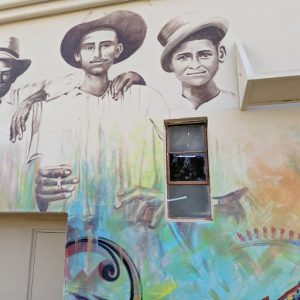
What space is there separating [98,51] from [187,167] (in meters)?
1.72

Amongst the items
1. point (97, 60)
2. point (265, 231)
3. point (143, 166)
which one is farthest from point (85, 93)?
point (265, 231)

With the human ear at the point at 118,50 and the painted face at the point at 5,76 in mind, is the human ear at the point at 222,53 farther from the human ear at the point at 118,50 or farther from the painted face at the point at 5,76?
the painted face at the point at 5,76

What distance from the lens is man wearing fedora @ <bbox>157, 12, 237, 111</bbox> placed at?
3.26m

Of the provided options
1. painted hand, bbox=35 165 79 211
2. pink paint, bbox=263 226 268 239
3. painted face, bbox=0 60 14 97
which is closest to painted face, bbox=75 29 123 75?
painted face, bbox=0 60 14 97

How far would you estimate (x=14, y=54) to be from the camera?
3.91 meters

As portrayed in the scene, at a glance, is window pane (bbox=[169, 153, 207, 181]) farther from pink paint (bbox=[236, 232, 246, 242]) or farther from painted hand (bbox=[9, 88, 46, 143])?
painted hand (bbox=[9, 88, 46, 143])

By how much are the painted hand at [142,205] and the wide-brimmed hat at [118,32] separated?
1.54 metres

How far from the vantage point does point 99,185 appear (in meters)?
3.26

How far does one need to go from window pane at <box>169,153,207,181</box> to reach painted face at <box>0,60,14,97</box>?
2215 millimetres

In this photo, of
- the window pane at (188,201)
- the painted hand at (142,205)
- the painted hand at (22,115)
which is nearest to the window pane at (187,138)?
the window pane at (188,201)

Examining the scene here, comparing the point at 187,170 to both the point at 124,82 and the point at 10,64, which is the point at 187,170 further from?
the point at 10,64

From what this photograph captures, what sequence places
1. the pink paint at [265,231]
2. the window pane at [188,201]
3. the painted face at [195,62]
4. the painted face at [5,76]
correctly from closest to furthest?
the pink paint at [265,231] → the window pane at [188,201] → the painted face at [195,62] → the painted face at [5,76]

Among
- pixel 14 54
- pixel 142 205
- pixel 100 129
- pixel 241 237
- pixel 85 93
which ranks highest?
pixel 14 54

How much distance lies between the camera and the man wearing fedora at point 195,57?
3.26 meters
